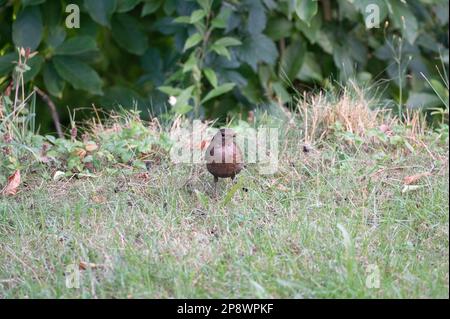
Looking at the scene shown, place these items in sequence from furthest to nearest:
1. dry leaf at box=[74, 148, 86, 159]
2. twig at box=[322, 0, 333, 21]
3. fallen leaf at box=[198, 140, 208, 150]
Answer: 1. twig at box=[322, 0, 333, 21]
2. fallen leaf at box=[198, 140, 208, 150]
3. dry leaf at box=[74, 148, 86, 159]

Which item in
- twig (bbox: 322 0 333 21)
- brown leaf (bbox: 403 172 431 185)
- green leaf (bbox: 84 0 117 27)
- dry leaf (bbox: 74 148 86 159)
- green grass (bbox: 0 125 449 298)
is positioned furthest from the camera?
twig (bbox: 322 0 333 21)

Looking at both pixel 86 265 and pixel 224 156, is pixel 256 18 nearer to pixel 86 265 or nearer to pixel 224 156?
pixel 224 156

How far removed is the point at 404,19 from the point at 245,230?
2502 millimetres

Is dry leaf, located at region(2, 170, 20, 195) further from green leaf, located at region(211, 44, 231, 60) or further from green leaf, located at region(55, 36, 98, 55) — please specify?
green leaf, located at region(211, 44, 231, 60)

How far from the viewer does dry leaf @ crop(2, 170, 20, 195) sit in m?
4.47

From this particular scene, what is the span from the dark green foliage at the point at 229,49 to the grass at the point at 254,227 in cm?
100

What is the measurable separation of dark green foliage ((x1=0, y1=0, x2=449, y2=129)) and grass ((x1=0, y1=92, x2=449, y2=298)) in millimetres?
1004

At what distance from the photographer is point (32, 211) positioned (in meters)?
4.27

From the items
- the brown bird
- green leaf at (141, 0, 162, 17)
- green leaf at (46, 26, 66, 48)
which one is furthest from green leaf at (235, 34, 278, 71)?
the brown bird

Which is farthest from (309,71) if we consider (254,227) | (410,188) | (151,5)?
(254,227)

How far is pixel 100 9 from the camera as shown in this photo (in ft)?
17.9

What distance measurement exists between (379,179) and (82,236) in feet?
5.54

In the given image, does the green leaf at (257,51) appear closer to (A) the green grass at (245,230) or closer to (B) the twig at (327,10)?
(B) the twig at (327,10)
